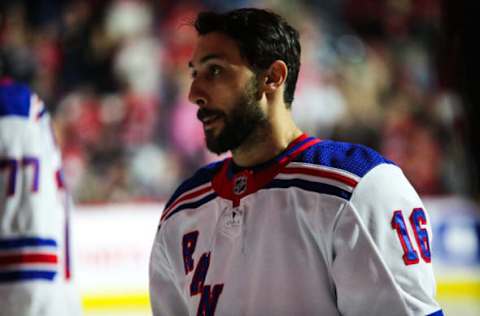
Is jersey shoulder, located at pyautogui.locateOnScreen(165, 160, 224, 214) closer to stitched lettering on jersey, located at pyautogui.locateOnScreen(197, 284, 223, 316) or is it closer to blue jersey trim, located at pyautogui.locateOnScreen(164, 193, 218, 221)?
blue jersey trim, located at pyautogui.locateOnScreen(164, 193, 218, 221)

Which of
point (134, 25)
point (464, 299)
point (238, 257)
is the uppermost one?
point (134, 25)

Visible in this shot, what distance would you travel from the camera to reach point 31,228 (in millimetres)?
1168

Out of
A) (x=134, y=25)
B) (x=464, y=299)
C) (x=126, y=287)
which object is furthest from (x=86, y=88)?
(x=464, y=299)

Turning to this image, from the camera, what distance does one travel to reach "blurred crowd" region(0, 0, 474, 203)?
4586 millimetres

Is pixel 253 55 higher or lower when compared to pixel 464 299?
higher

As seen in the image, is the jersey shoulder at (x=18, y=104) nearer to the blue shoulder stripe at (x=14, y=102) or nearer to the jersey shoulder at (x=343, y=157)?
the blue shoulder stripe at (x=14, y=102)

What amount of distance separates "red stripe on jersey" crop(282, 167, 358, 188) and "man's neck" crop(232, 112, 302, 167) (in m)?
0.09

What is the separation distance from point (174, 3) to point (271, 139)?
11.8ft

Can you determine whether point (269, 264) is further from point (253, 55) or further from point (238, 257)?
point (253, 55)

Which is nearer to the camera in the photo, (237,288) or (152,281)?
(237,288)

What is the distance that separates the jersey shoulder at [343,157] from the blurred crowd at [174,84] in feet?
10.6

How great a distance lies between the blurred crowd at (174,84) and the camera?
4.59 meters

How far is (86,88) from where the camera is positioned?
4.68 metres

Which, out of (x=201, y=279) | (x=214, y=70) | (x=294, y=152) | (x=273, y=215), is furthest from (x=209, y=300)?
(x=214, y=70)
